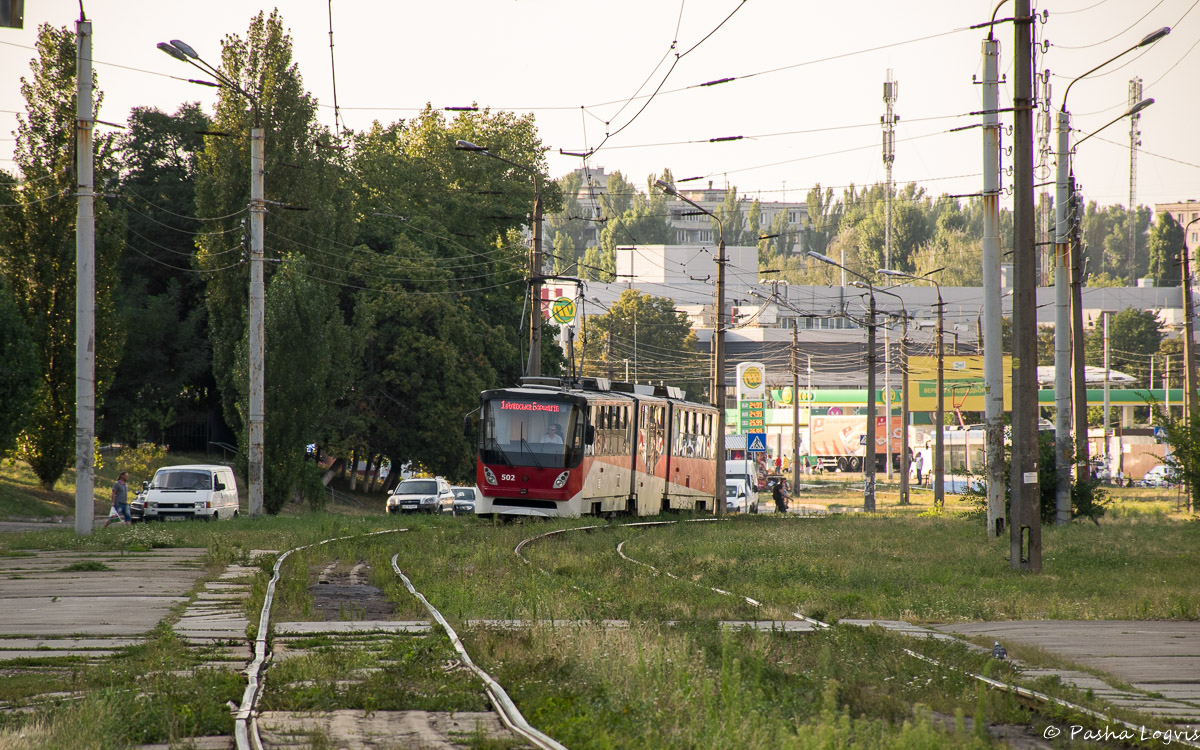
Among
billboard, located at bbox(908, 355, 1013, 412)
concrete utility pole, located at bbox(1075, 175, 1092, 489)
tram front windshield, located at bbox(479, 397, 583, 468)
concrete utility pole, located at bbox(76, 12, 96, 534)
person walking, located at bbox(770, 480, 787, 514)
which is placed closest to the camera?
concrete utility pole, located at bbox(76, 12, 96, 534)

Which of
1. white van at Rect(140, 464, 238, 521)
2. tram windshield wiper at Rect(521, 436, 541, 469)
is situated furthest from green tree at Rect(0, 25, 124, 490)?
tram windshield wiper at Rect(521, 436, 541, 469)

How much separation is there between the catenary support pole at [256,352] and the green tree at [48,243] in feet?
31.6

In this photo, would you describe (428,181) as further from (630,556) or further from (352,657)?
(352,657)

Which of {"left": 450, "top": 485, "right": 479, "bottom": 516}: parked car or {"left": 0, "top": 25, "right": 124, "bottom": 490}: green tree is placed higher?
{"left": 0, "top": 25, "right": 124, "bottom": 490}: green tree

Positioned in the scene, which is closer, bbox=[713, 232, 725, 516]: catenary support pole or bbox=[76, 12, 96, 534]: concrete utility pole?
bbox=[76, 12, 96, 534]: concrete utility pole

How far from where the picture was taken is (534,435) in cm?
2853

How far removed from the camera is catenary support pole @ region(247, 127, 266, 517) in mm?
31656

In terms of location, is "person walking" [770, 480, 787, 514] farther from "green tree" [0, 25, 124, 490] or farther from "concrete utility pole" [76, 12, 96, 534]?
"concrete utility pole" [76, 12, 96, 534]

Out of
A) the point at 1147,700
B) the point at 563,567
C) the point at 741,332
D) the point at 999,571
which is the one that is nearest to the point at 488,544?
the point at 563,567

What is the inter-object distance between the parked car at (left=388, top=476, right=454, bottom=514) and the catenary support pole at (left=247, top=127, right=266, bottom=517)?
11.5m

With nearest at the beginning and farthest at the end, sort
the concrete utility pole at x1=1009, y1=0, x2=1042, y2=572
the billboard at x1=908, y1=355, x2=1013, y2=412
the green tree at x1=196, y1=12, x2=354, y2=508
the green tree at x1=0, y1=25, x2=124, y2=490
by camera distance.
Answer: the concrete utility pole at x1=1009, y1=0, x2=1042, y2=572 < the green tree at x1=0, y1=25, x2=124, y2=490 < the green tree at x1=196, y1=12, x2=354, y2=508 < the billboard at x1=908, y1=355, x2=1013, y2=412

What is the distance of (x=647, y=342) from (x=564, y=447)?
277ft

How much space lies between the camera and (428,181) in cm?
6444

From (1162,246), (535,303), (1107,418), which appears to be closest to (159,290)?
(535,303)
